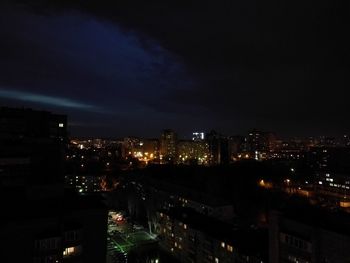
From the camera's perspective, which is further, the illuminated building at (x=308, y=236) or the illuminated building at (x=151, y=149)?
the illuminated building at (x=151, y=149)

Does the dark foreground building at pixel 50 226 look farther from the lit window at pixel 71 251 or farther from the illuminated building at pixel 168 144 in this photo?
the illuminated building at pixel 168 144

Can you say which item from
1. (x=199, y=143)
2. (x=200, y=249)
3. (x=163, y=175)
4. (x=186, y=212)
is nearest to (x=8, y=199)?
(x=200, y=249)

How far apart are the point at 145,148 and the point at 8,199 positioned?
61011 mm

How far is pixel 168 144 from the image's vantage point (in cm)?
6788

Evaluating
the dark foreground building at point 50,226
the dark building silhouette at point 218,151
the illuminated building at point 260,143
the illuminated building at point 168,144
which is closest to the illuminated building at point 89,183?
the dark foreground building at point 50,226

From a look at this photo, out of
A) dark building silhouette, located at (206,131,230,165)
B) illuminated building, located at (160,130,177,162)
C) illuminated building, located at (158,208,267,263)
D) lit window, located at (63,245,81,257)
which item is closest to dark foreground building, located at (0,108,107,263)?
lit window, located at (63,245,81,257)

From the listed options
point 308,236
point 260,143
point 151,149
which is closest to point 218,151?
point 151,149

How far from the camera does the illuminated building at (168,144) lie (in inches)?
2636

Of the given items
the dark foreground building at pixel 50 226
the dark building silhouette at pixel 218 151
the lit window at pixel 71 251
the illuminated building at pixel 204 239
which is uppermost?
the dark building silhouette at pixel 218 151

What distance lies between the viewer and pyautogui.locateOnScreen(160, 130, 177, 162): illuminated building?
67.0 meters

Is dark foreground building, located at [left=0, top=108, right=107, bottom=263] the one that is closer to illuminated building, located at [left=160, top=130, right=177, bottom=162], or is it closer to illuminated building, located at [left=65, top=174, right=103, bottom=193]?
illuminated building, located at [left=65, top=174, right=103, bottom=193]

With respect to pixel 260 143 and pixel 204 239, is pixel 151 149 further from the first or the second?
pixel 204 239

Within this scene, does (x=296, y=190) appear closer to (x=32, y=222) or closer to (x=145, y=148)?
(x=32, y=222)

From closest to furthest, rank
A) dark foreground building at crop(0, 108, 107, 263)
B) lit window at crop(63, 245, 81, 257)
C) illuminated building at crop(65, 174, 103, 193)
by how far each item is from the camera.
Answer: dark foreground building at crop(0, 108, 107, 263) < lit window at crop(63, 245, 81, 257) < illuminated building at crop(65, 174, 103, 193)
